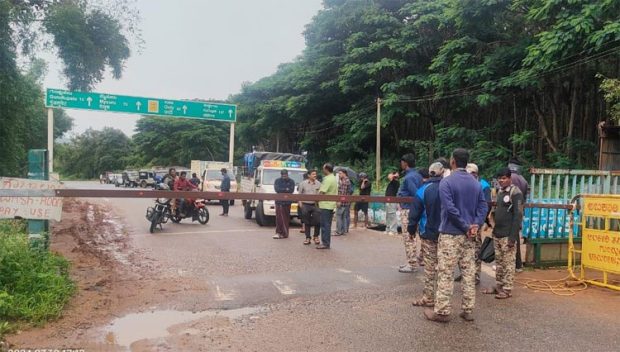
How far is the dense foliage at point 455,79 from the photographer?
57.1ft

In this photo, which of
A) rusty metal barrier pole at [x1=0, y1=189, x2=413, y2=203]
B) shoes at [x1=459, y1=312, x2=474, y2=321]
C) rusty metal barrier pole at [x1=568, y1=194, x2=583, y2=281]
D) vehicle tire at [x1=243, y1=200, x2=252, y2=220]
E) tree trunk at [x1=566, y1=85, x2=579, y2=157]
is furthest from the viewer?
tree trunk at [x1=566, y1=85, x2=579, y2=157]

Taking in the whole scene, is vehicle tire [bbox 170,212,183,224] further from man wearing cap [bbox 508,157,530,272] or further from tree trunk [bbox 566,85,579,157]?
tree trunk [bbox 566,85,579,157]

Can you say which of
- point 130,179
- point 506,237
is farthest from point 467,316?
point 130,179

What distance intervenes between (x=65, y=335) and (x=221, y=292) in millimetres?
2217

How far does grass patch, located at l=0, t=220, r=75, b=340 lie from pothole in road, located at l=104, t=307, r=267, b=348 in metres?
0.72

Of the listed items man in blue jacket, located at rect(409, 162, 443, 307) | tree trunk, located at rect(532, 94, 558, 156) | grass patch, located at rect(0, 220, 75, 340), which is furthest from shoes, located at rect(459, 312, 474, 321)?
tree trunk, located at rect(532, 94, 558, 156)

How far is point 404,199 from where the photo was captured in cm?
734

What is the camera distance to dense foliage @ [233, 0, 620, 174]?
17.4m

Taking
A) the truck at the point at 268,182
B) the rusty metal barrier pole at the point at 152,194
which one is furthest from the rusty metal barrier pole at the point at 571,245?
the truck at the point at 268,182

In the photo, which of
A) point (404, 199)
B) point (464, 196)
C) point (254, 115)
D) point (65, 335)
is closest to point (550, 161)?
point (404, 199)

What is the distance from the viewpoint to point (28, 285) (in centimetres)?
571

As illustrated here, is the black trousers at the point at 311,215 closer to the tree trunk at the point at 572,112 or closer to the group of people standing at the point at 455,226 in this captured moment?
the group of people standing at the point at 455,226

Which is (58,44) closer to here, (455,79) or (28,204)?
(28,204)

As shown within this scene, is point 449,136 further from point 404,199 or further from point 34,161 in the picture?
point 34,161
